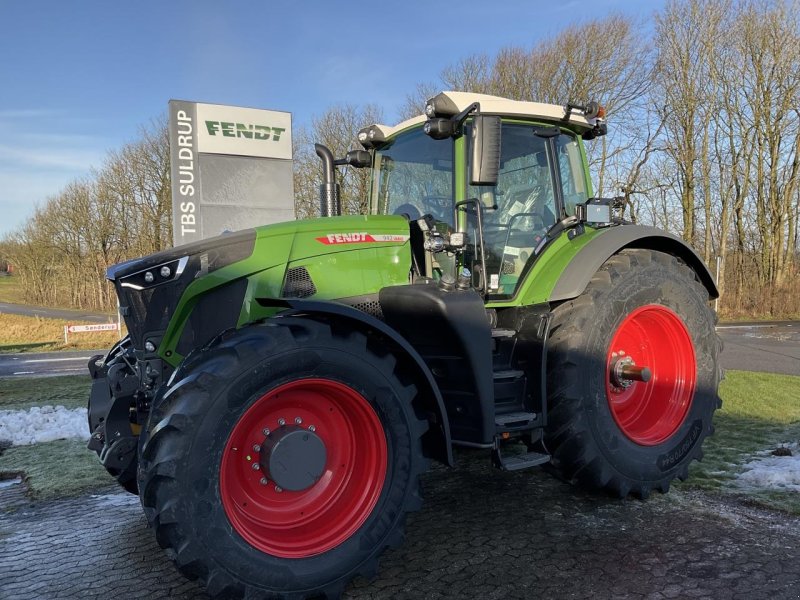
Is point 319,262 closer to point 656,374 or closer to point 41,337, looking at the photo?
point 656,374

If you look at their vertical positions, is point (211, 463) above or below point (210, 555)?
above

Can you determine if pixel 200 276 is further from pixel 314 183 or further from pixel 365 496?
pixel 314 183

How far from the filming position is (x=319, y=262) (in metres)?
3.39

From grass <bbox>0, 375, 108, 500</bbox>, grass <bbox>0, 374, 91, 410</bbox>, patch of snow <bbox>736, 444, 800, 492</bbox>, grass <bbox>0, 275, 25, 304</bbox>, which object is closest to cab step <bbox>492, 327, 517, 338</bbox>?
patch of snow <bbox>736, 444, 800, 492</bbox>

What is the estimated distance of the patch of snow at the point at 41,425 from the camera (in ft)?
19.8

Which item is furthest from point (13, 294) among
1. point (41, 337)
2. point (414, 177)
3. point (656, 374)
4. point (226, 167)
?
point (656, 374)

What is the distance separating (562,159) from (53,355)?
15467 millimetres

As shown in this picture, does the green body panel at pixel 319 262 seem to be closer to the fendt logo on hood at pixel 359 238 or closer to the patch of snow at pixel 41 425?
the fendt logo on hood at pixel 359 238

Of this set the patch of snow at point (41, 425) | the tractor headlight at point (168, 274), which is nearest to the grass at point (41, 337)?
Answer: the patch of snow at point (41, 425)

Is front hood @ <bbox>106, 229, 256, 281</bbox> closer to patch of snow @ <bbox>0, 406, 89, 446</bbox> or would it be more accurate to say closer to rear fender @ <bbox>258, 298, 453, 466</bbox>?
rear fender @ <bbox>258, 298, 453, 466</bbox>

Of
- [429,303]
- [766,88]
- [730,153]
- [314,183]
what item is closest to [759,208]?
[730,153]

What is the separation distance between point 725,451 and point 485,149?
10.9ft

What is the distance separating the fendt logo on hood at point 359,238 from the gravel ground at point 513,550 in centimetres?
166

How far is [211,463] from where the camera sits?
8.29 feet
